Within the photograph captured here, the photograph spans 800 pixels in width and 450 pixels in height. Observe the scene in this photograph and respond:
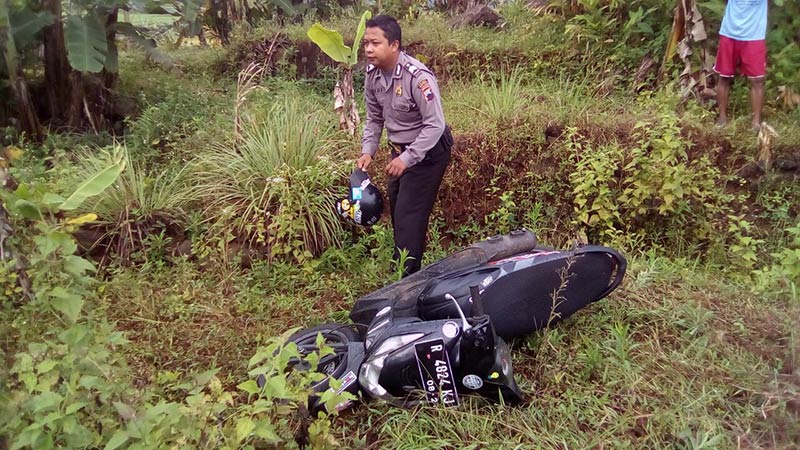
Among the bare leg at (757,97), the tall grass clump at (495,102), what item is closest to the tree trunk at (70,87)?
the tall grass clump at (495,102)

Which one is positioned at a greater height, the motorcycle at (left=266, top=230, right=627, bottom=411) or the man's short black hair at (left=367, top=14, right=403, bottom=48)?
the man's short black hair at (left=367, top=14, right=403, bottom=48)

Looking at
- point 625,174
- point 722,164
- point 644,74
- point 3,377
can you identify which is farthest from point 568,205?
point 3,377

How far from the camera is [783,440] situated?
2.59 m

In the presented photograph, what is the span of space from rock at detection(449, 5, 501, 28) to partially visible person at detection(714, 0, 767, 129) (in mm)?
3542

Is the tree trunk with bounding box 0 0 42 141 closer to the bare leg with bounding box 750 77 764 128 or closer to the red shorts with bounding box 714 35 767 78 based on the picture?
the red shorts with bounding box 714 35 767 78

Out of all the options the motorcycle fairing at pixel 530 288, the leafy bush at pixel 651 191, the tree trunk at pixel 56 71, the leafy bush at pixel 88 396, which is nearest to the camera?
the leafy bush at pixel 88 396

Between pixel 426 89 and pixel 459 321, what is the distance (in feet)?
4.74

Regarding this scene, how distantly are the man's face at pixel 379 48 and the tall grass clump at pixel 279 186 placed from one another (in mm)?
1365

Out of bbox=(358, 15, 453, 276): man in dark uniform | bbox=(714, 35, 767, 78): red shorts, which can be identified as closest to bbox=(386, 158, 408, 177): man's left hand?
bbox=(358, 15, 453, 276): man in dark uniform

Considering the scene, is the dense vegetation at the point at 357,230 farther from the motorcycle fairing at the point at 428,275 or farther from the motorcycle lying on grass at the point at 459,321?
the motorcycle fairing at the point at 428,275

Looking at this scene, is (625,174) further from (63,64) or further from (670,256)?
(63,64)

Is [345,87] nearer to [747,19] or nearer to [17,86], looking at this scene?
[17,86]

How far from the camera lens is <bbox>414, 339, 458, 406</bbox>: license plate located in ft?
8.94

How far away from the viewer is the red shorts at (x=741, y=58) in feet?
17.7
